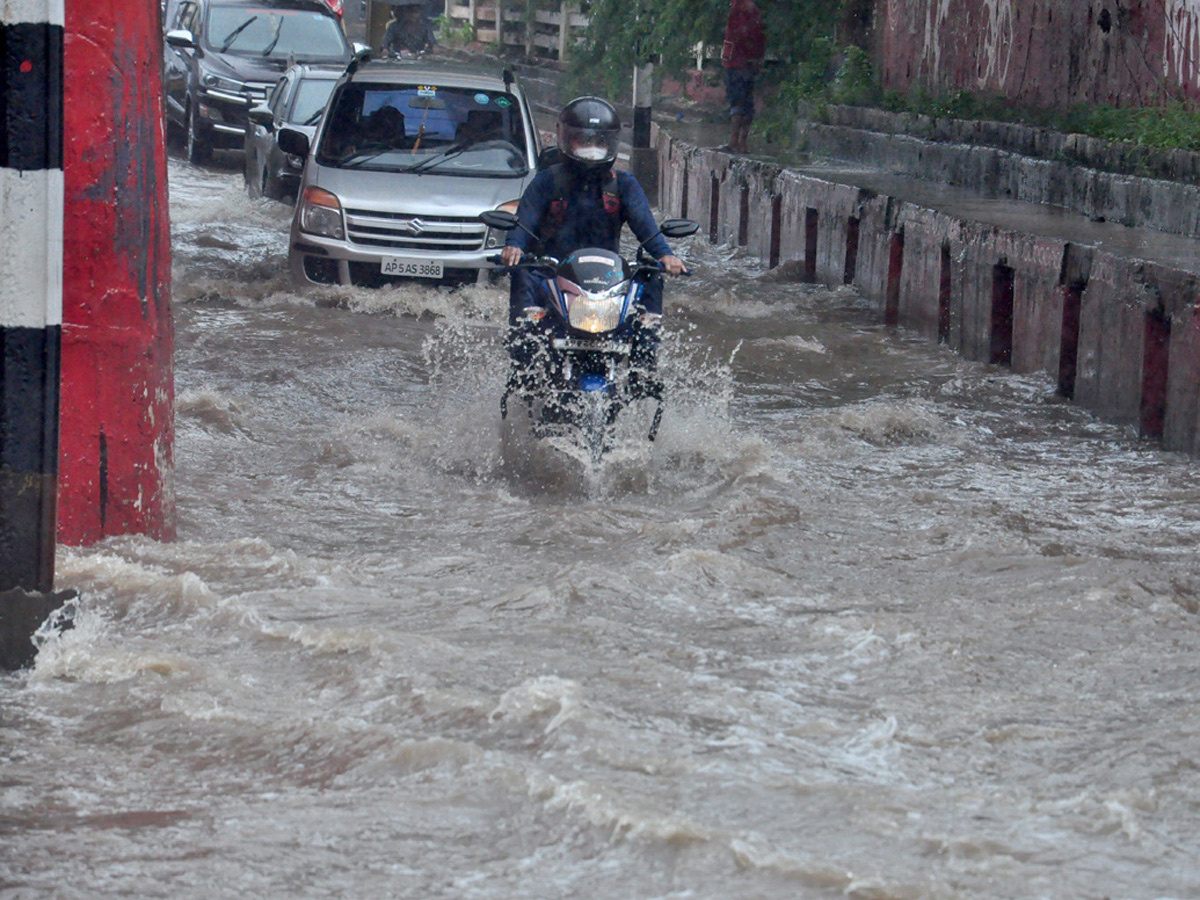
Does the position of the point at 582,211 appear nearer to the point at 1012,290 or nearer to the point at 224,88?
the point at 1012,290

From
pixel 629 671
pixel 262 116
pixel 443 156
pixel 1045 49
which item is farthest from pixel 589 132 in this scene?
pixel 1045 49

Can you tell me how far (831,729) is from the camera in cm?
436

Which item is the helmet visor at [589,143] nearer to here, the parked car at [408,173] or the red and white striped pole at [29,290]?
the red and white striped pole at [29,290]

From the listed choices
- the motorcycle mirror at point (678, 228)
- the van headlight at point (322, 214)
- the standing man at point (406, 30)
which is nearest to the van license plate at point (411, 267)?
the van headlight at point (322, 214)

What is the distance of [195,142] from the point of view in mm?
21500

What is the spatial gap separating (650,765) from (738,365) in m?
7.33

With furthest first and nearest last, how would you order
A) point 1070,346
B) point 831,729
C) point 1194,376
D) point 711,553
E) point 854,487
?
point 1070,346 → point 1194,376 → point 854,487 → point 711,553 → point 831,729

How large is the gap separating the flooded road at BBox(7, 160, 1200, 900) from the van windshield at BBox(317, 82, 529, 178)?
370 cm

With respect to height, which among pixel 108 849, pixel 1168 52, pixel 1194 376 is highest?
pixel 1168 52

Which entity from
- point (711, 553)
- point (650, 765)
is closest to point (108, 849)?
point (650, 765)

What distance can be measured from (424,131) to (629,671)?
8.38 meters

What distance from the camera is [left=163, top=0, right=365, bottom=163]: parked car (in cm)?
2070

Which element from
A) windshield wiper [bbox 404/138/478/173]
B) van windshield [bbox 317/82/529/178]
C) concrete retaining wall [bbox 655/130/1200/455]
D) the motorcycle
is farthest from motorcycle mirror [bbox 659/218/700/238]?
windshield wiper [bbox 404/138/478/173]

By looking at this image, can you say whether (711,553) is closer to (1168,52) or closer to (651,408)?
(651,408)
